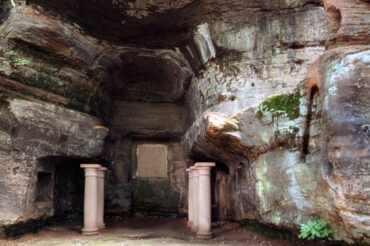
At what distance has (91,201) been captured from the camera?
9523 mm

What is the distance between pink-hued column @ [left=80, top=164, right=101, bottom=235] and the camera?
365 inches

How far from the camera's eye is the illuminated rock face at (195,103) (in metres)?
5.42

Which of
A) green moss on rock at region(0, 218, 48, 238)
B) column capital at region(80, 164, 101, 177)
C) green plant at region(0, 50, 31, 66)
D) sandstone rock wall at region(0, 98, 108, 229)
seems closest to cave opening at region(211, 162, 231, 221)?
column capital at region(80, 164, 101, 177)

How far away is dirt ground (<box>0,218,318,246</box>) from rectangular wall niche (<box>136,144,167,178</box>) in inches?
118

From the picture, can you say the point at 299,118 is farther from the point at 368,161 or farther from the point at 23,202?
the point at 23,202

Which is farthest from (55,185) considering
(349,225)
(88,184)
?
(349,225)

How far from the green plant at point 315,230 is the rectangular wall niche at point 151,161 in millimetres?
8885

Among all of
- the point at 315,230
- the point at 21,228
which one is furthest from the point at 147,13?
the point at 315,230

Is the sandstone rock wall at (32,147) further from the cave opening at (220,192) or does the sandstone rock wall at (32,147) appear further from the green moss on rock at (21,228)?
the cave opening at (220,192)

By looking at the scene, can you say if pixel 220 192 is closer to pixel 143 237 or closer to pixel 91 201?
pixel 143 237

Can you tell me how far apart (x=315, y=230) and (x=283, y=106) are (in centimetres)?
273

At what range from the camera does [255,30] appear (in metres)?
9.91

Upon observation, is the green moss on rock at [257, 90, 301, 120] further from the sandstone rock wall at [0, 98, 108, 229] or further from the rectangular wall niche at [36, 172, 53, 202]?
the rectangular wall niche at [36, 172, 53, 202]

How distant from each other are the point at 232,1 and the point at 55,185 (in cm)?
841
